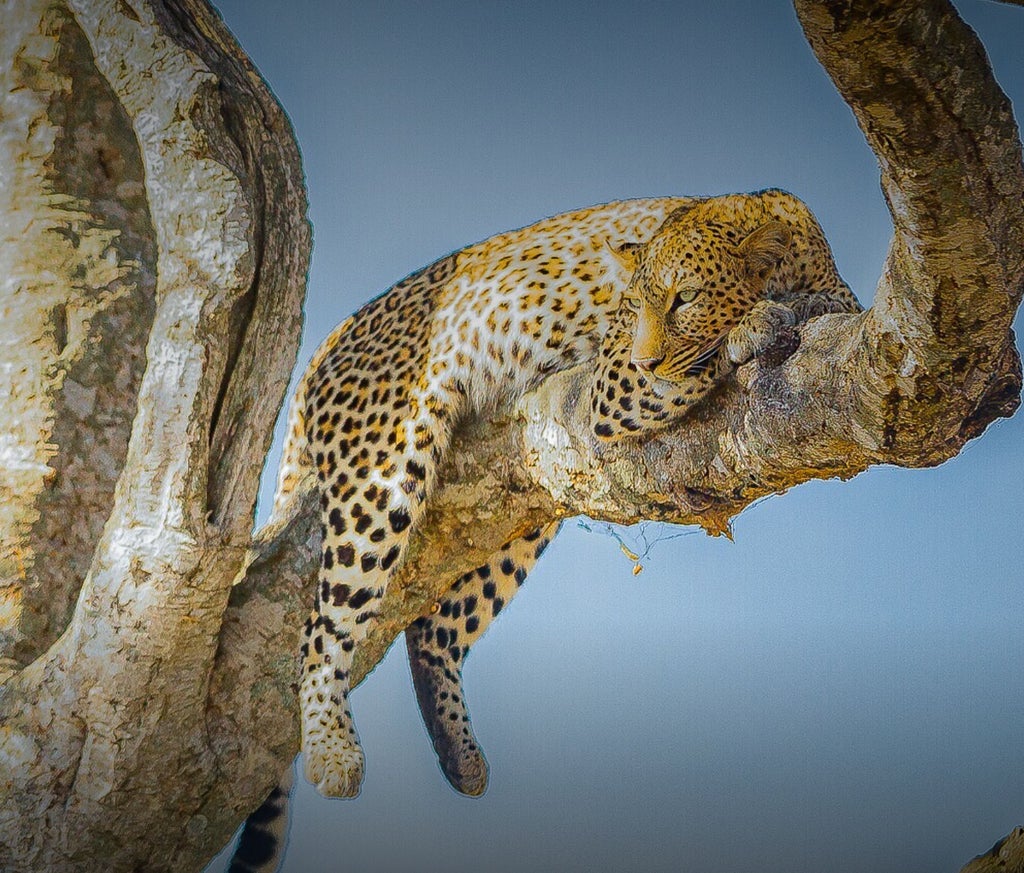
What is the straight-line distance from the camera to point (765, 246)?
2.49 metres

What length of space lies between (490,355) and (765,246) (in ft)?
1.98

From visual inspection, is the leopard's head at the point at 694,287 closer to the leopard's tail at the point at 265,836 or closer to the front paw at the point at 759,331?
the front paw at the point at 759,331

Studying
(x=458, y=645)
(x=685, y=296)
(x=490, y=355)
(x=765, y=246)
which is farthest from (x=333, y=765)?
(x=765, y=246)

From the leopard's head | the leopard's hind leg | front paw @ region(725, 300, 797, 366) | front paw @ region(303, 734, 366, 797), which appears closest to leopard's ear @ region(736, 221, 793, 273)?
the leopard's head

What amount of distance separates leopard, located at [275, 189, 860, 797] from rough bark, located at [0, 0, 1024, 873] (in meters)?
0.08

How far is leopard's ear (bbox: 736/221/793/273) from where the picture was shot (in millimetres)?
2482

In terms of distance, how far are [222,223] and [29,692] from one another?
921 mm

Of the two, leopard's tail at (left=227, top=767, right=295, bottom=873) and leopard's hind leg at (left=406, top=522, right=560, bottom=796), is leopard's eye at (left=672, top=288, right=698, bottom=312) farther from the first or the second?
leopard's tail at (left=227, top=767, right=295, bottom=873)

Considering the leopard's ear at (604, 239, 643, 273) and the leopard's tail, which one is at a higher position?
the leopard's ear at (604, 239, 643, 273)

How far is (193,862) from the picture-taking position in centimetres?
255

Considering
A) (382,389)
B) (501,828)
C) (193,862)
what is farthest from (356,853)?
(382,389)

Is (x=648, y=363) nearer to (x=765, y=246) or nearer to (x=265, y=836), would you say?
(x=765, y=246)

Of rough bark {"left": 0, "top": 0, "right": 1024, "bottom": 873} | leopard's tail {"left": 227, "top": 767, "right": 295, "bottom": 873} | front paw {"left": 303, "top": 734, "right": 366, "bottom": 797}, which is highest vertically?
rough bark {"left": 0, "top": 0, "right": 1024, "bottom": 873}

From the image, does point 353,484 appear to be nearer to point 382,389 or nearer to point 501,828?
point 382,389
